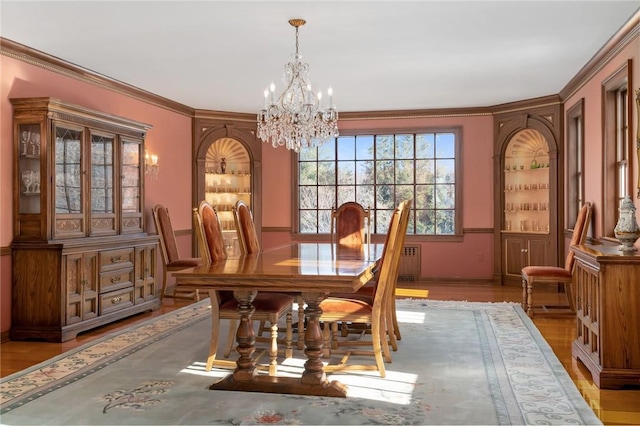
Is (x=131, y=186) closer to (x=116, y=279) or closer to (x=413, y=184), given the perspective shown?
(x=116, y=279)

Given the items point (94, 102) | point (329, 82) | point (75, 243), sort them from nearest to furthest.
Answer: point (75, 243)
point (94, 102)
point (329, 82)

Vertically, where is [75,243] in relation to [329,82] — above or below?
below

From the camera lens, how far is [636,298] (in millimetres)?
3650

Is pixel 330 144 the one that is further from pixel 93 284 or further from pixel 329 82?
pixel 93 284

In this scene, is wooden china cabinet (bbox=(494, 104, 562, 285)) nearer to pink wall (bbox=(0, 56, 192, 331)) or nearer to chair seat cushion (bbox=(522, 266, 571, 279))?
chair seat cushion (bbox=(522, 266, 571, 279))

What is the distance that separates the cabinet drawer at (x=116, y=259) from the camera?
221 inches

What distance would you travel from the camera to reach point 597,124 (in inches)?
237

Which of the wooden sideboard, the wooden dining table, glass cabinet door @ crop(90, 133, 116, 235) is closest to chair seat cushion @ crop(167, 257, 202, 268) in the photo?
glass cabinet door @ crop(90, 133, 116, 235)

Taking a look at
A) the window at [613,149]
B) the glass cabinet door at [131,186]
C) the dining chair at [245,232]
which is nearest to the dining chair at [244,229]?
the dining chair at [245,232]

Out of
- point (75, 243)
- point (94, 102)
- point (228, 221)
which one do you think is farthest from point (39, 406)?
point (228, 221)

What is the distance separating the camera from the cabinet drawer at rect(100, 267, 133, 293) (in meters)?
5.62

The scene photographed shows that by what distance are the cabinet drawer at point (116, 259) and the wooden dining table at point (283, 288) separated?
7.10ft

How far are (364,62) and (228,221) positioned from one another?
4114 millimetres

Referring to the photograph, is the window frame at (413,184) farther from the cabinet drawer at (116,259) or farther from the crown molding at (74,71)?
the cabinet drawer at (116,259)
